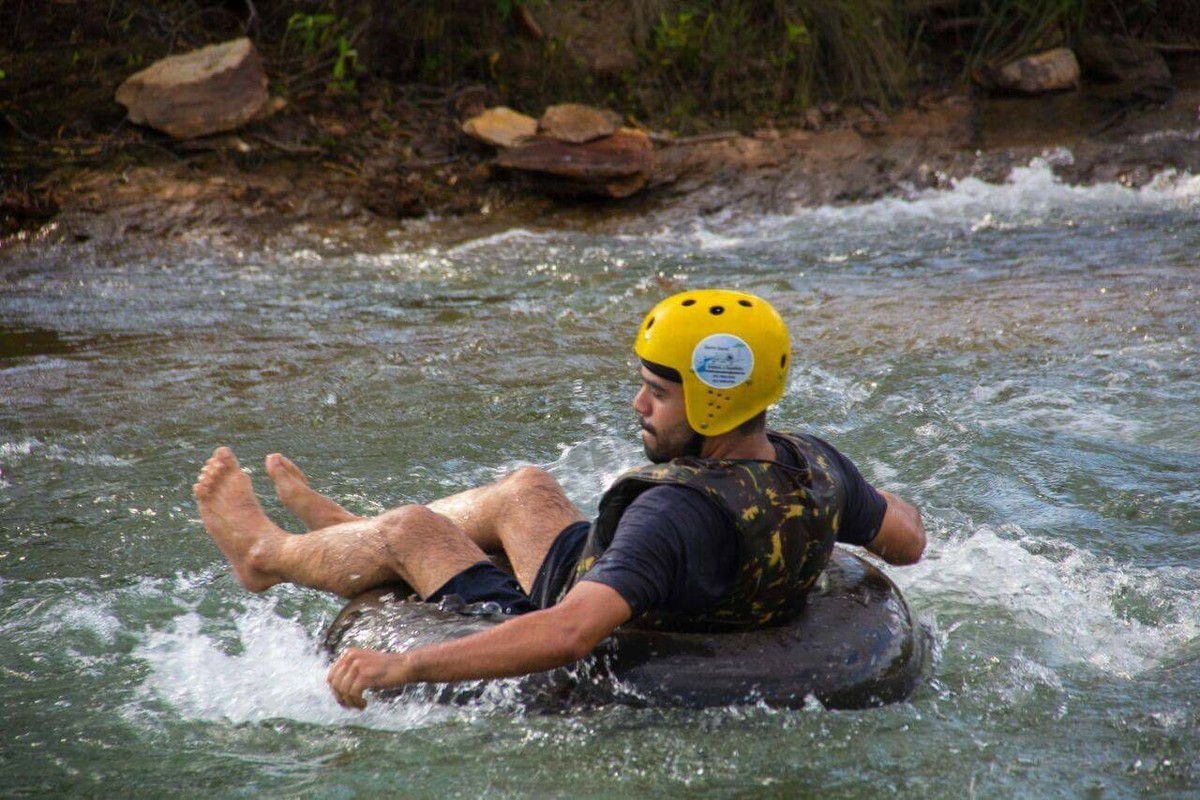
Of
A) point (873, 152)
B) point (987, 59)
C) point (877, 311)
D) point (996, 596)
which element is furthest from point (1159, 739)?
point (987, 59)

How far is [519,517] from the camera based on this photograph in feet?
14.1

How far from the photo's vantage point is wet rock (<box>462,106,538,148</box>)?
10.7 meters

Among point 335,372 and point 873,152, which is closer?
point 335,372

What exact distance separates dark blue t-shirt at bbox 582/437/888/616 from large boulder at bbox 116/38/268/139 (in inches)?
312

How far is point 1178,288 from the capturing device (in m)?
7.90

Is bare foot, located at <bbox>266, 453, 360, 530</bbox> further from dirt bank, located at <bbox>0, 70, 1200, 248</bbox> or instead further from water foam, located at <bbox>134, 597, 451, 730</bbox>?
dirt bank, located at <bbox>0, 70, 1200, 248</bbox>

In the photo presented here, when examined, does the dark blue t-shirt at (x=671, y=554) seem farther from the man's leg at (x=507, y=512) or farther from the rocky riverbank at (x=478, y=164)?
the rocky riverbank at (x=478, y=164)

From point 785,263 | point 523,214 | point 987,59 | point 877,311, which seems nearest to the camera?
point 877,311

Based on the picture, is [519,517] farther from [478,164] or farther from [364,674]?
[478,164]

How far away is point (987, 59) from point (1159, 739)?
33.1 feet

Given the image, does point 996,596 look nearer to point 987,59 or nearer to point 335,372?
point 335,372

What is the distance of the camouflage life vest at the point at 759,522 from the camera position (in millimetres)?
3361

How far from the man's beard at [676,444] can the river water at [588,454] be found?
689mm

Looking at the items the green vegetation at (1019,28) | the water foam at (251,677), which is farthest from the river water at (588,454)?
the green vegetation at (1019,28)
